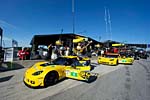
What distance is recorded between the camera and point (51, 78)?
→ 6574mm

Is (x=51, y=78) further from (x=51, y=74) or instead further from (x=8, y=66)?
(x=8, y=66)

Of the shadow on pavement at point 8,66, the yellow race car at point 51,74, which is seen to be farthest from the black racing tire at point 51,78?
the shadow on pavement at point 8,66

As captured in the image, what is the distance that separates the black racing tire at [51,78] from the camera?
20.7 feet

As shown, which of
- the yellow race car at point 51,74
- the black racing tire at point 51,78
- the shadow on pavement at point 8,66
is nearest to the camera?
the yellow race car at point 51,74

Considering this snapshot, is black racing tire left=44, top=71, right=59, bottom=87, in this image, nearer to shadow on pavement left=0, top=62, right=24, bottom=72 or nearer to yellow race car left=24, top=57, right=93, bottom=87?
yellow race car left=24, top=57, right=93, bottom=87

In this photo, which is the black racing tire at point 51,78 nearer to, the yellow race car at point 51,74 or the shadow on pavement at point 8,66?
the yellow race car at point 51,74

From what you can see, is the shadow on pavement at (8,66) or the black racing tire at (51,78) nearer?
the black racing tire at (51,78)

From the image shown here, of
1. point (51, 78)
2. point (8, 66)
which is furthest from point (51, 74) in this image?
point (8, 66)

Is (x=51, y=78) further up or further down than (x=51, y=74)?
further down

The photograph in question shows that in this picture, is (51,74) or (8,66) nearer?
(51,74)

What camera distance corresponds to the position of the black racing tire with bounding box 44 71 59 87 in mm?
6297

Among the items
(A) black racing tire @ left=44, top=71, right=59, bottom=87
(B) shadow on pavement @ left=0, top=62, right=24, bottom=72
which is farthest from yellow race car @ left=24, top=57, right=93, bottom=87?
(B) shadow on pavement @ left=0, top=62, right=24, bottom=72

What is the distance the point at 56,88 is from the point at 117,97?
231 cm

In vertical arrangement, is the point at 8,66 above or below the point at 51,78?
above
